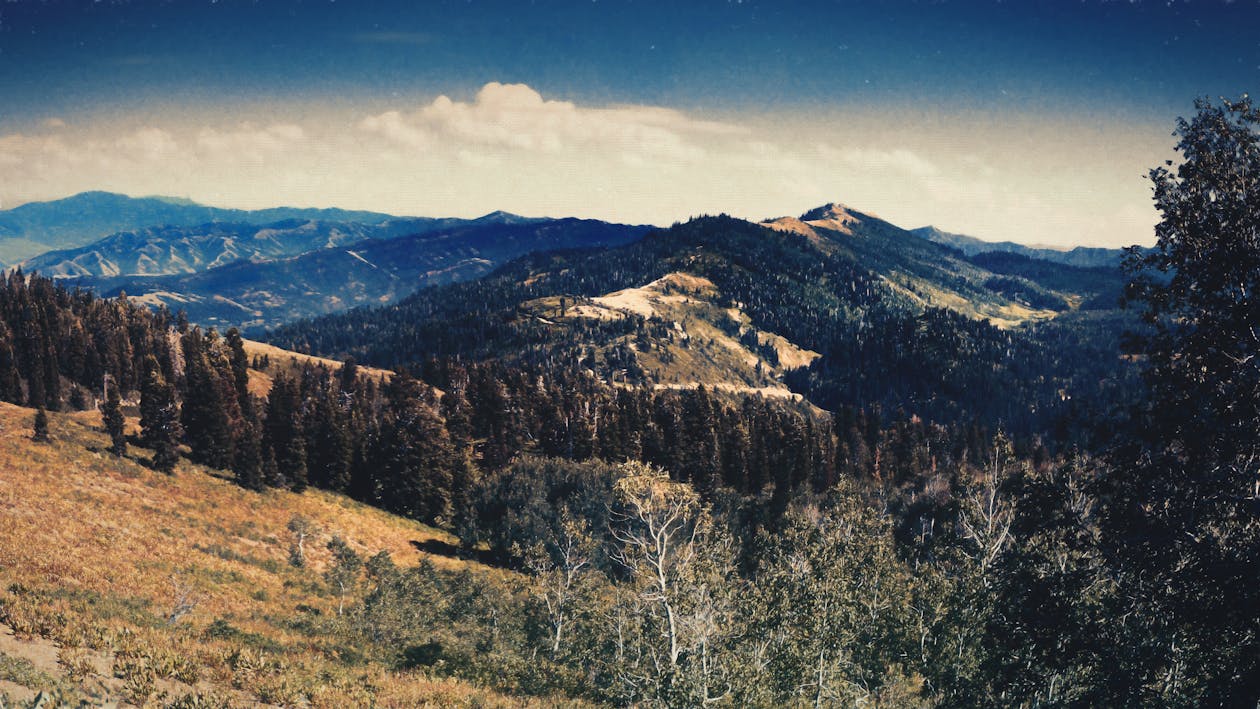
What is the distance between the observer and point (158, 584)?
36375 mm

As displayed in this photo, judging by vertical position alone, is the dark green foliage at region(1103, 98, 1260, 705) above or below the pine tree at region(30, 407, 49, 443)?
above

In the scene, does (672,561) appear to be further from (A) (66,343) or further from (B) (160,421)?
(A) (66,343)

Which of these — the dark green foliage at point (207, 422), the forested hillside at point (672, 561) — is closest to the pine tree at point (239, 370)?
the forested hillside at point (672, 561)

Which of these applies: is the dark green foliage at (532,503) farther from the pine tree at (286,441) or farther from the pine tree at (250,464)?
the pine tree at (250,464)

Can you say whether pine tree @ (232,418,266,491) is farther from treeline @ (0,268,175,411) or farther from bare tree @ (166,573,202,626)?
treeline @ (0,268,175,411)

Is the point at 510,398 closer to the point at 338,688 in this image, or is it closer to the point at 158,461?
the point at 158,461

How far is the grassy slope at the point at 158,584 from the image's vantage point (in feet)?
61.9

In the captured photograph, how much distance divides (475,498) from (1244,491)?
342ft

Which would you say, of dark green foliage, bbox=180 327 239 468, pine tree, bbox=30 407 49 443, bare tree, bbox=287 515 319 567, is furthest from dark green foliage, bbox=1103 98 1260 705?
dark green foliage, bbox=180 327 239 468

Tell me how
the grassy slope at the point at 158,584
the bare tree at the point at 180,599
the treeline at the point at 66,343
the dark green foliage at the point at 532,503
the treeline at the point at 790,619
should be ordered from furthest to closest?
the treeline at the point at 66,343, the dark green foliage at the point at 532,503, the bare tree at the point at 180,599, the treeline at the point at 790,619, the grassy slope at the point at 158,584

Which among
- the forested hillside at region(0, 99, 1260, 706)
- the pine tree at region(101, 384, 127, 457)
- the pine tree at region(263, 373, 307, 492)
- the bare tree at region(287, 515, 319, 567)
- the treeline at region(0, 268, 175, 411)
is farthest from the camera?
the treeline at region(0, 268, 175, 411)

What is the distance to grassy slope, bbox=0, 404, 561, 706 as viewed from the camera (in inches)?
743

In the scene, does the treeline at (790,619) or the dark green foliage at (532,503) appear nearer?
the treeline at (790,619)

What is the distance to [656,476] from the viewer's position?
30922 millimetres
